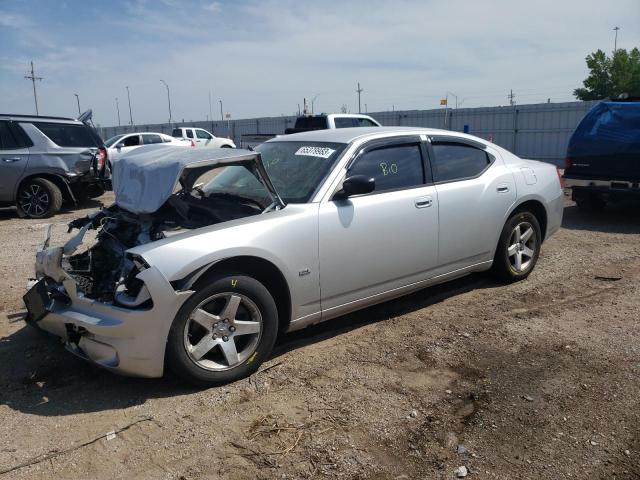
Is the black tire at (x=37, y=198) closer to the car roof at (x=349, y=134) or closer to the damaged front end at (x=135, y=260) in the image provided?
the damaged front end at (x=135, y=260)

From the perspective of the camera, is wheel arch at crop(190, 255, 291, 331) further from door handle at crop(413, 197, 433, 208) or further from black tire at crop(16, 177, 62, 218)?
black tire at crop(16, 177, 62, 218)

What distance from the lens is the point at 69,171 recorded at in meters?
10.6

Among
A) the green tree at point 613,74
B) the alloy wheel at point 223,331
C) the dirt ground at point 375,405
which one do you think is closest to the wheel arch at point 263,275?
the alloy wheel at point 223,331

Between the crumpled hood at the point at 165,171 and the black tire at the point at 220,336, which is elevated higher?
the crumpled hood at the point at 165,171

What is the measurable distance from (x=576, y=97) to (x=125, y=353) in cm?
4734

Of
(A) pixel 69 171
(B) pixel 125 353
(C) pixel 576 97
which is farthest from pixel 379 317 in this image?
(C) pixel 576 97

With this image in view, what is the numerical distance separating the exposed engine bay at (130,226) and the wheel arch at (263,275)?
1.39 ft

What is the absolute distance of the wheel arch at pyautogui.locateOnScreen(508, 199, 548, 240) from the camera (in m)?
5.63

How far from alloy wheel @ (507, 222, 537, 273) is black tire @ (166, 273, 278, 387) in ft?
9.43

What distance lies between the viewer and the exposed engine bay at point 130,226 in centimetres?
381

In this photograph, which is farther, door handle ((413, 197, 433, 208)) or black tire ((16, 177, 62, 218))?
black tire ((16, 177, 62, 218))

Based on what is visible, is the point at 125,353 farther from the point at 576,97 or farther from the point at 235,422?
the point at 576,97

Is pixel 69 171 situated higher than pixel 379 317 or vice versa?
pixel 69 171

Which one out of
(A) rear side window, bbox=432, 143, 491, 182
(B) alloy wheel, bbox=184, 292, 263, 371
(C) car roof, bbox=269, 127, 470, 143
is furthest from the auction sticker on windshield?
(B) alloy wheel, bbox=184, 292, 263, 371
